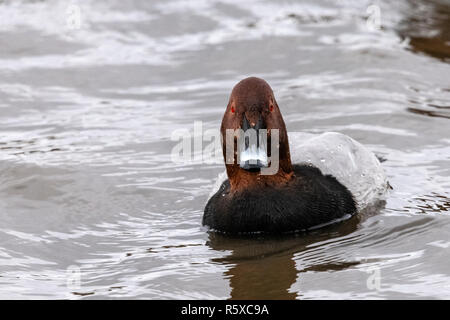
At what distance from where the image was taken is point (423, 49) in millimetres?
12375

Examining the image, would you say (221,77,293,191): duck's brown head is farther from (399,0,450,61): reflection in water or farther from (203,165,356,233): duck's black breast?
(399,0,450,61): reflection in water

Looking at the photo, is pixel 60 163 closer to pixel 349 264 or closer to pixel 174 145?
pixel 174 145

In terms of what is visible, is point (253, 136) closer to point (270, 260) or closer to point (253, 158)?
point (253, 158)

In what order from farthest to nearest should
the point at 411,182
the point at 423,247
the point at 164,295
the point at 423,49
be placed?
the point at 423,49, the point at 411,182, the point at 423,247, the point at 164,295

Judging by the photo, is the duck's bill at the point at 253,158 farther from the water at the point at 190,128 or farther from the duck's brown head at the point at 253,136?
the water at the point at 190,128

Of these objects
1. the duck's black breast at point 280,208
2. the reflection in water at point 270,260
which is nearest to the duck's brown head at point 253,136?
the duck's black breast at point 280,208

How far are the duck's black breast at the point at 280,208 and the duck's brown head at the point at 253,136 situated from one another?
0.34 ft

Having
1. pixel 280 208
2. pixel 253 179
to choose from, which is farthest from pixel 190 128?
pixel 280 208

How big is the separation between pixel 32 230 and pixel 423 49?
7051 mm

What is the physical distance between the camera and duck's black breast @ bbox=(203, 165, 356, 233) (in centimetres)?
673

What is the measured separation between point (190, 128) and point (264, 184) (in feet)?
11.1

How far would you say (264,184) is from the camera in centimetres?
682

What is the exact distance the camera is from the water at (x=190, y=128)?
6.17 meters
